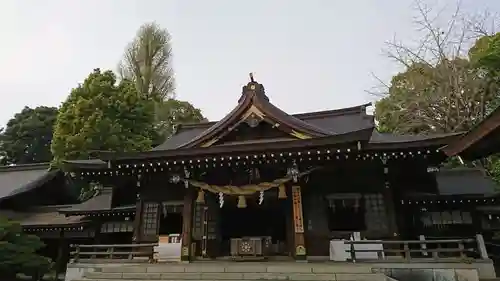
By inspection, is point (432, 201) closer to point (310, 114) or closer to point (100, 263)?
point (310, 114)

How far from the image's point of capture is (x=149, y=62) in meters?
34.1

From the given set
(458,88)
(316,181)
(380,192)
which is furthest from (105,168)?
(458,88)

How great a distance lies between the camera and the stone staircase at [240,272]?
863 centimetres

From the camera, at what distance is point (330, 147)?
35.7ft

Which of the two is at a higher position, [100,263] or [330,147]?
[330,147]

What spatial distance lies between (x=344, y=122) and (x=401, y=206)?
20.2ft

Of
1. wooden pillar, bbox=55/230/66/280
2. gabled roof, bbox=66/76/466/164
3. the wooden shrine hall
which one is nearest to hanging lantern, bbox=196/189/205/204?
the wooden shrine hall

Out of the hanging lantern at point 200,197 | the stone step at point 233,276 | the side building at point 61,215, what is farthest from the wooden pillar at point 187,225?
the side building at point 61,215

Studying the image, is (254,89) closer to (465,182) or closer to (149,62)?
(465,182)

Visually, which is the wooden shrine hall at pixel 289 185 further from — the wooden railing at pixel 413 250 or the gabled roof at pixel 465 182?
the wooden railing at pixel 413 250

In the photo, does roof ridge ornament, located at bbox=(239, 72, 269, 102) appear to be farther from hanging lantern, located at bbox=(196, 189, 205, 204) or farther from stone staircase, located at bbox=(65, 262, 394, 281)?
stone staircase, located at bbox=(65, 262, 394, 281)

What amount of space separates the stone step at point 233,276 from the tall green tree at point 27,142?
107 ft

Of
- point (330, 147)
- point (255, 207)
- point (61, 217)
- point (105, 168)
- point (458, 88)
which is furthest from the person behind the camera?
point (458, 88)

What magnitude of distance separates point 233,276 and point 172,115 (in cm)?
2871
